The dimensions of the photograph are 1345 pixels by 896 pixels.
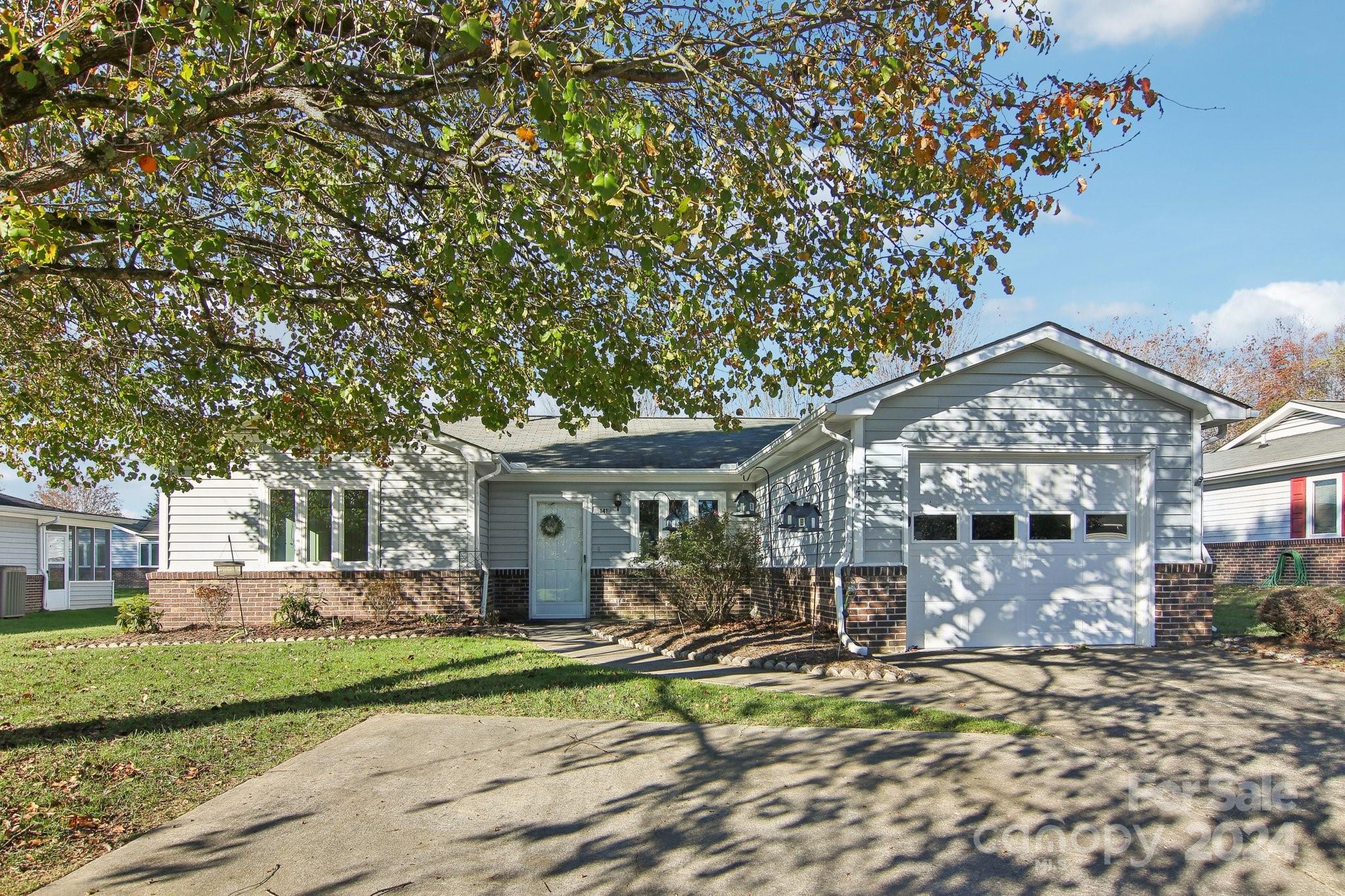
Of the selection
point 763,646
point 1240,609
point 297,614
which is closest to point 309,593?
point 297,614

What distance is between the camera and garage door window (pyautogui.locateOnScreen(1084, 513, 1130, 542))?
12047mm

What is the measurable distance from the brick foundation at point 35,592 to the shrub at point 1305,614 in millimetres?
27770

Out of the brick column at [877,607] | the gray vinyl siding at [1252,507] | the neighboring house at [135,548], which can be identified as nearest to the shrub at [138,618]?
the brick column at [877,607]

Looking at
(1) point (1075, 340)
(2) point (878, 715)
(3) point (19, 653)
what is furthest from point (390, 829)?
(3) point (19, 653)

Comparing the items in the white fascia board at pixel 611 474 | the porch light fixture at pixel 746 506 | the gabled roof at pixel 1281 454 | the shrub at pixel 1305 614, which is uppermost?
the gabled roof at pixel 1281 454

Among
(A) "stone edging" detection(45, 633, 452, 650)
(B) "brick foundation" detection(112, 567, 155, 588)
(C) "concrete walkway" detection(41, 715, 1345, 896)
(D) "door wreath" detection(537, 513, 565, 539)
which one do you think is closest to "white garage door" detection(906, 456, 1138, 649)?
(C) "concrete walkway" detection(41, 715, 1345, 896)

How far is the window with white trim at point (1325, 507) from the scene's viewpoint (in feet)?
67.2

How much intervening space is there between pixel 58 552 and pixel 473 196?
25914 mm

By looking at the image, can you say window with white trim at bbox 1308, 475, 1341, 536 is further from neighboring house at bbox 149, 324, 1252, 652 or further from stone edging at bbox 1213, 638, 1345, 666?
stone edging at bbox 1213, 638, 1345, 666

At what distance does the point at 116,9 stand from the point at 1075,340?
10.4m

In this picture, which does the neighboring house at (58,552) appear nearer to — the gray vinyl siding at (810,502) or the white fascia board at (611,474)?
the white fascia board at (611,474)

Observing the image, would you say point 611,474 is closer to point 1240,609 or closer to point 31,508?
point 1240,609

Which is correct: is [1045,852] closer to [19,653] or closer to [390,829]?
[390,829]

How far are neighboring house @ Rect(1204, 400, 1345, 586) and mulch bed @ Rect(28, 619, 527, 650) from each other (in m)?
17.9
